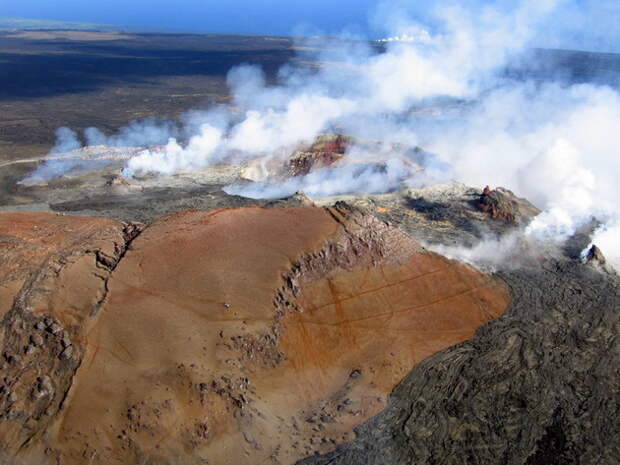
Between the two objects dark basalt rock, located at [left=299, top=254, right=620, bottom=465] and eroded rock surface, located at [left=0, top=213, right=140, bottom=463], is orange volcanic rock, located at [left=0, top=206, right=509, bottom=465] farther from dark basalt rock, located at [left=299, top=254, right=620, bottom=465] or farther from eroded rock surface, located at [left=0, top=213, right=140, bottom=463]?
dark basalt rock, located at [left=299, top=254, right=620, bottom=465]

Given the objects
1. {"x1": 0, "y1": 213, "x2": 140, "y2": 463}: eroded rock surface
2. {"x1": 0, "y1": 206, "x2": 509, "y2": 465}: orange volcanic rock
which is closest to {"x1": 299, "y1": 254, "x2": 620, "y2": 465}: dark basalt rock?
{"x1": 0, "y1": 206, "x2": 509, "y2": 465}: orange volcanic rock

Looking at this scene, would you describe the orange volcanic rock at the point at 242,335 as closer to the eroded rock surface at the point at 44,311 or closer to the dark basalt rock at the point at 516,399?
the eroded rock surface at the point at 44,311

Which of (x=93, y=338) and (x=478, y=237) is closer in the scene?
(x=93, y=338)

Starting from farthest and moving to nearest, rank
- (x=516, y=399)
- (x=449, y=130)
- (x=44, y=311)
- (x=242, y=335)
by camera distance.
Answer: (x=449, y=130), (x=242, y=335), (x=516, y=399), (x=44, y=311)

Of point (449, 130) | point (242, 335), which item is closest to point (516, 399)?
point (242, 335)

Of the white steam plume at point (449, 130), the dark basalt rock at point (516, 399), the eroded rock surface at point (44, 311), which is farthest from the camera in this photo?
the white steam plume at point (449, 130)

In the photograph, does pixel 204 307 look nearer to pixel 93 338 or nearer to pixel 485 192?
pixel 93 338

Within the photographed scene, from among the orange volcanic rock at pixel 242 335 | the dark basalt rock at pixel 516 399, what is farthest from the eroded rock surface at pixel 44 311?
the dark basalt rock at pixel 516 399

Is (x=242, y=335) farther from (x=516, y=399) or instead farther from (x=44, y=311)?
(x=516, y=399)

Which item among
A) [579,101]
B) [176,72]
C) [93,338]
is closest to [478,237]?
[93,338]
